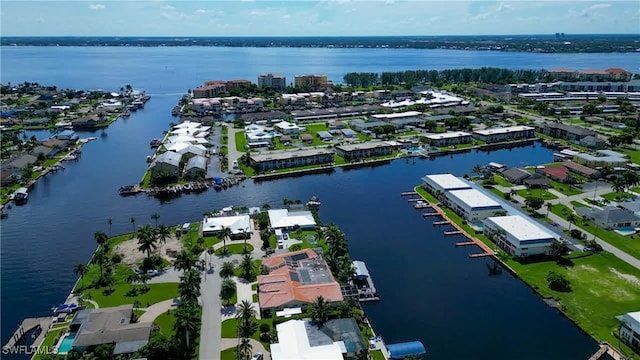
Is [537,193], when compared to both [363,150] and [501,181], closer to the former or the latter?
[501,181]

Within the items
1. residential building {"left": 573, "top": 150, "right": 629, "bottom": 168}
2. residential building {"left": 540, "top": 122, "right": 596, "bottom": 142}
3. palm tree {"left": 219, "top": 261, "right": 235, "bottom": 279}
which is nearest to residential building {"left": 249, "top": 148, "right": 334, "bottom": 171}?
palm tree {"left": 219, "top": 261, "right": 235, "bottom": 279}

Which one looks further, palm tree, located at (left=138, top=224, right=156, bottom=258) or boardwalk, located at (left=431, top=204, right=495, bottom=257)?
boardwalk, located at (left=431, top=204, right=495, bottom=257)


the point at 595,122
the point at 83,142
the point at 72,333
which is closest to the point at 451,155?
the point at 595,122

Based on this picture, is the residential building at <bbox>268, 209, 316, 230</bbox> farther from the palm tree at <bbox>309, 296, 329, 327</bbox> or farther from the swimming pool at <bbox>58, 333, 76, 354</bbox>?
the swimming pool at <bbox>58, 333, 76, 354</bbox>

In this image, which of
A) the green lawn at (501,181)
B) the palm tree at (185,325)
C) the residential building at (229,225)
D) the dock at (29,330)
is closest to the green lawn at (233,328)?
the palm tree at (185,325)

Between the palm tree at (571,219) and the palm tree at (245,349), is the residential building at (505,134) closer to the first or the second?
the palm tree at (571,219)

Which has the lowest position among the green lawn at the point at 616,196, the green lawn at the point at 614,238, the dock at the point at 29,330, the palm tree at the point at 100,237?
the dock at the point at 29,330

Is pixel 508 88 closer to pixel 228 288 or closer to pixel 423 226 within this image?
pixel 423 226
